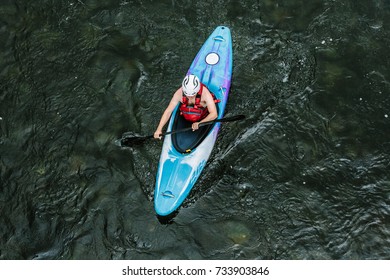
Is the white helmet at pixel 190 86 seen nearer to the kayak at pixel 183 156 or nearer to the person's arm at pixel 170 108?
the person's arm at pixel 170 108

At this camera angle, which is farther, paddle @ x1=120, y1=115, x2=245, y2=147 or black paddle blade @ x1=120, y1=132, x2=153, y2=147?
black paddle blade @ x1=120, y1=132, x2=153, y2=147

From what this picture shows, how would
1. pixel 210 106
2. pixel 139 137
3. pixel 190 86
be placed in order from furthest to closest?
pixel 139 137 < pixel 210 106 < pixel 190 86

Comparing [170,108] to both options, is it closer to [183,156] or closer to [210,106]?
[210,106]

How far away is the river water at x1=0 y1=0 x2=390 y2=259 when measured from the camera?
6273mm

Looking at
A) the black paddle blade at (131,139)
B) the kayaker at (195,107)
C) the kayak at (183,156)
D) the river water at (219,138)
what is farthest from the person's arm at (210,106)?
the black paddle blade at (131,139)

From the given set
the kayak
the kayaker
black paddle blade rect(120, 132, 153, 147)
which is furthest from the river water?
the kayaker

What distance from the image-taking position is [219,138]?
697cm

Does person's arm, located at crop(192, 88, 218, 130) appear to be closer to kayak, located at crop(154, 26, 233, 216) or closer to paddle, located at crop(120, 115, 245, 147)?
paddle, located at crop(120, 115, 245, 147)

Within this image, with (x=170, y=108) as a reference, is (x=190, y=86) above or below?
above

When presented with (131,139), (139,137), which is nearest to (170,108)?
(139,137)

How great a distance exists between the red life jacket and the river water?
0.54 m

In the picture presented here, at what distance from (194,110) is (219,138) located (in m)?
0.68

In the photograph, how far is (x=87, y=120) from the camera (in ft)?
24.3

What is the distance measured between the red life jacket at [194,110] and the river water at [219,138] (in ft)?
1.79
